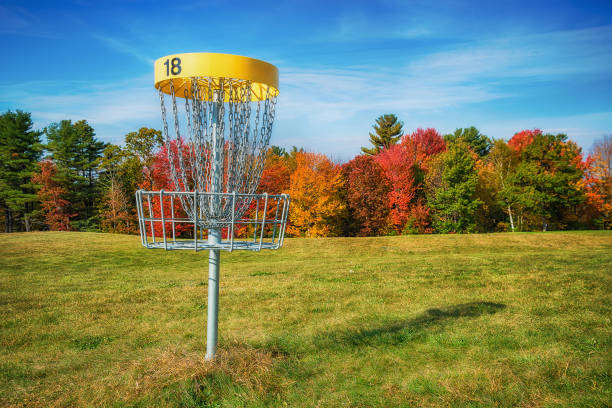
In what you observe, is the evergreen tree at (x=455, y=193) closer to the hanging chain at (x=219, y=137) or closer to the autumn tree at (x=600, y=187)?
the autumn tree at (x=600, y=187)

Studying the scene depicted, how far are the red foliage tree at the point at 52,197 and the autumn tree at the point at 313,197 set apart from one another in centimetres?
2074

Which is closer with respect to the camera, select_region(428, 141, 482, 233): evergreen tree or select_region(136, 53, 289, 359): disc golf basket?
select_region(136, 53, 289, 359): disc golf basket

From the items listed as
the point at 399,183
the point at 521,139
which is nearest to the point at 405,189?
the point at 399,183

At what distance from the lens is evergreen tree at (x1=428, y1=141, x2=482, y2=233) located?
106 ft

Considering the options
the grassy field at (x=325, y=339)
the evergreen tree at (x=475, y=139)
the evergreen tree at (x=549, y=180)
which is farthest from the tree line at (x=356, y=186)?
the grassy field at (x=325, y=339)

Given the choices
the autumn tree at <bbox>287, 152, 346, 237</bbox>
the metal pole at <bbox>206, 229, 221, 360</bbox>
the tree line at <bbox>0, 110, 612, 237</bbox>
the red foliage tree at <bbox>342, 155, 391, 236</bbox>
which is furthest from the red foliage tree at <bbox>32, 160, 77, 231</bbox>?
the metal pole at <bbox>206, 229, 221, 360</bbox>

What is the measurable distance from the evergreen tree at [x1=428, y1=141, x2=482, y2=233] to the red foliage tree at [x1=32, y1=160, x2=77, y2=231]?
106 feet

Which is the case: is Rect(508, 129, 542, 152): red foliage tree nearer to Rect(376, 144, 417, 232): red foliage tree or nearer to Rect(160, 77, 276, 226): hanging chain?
Rect(376, 144, 417, 232): red foliage tree

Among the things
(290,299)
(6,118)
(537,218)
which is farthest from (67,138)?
(537,218)

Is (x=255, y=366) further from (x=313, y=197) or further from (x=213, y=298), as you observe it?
(x=313, y=197)

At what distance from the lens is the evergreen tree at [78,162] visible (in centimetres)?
3622

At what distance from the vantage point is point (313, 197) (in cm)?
3070

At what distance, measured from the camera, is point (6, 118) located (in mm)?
37281

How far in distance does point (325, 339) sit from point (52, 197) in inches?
1464
